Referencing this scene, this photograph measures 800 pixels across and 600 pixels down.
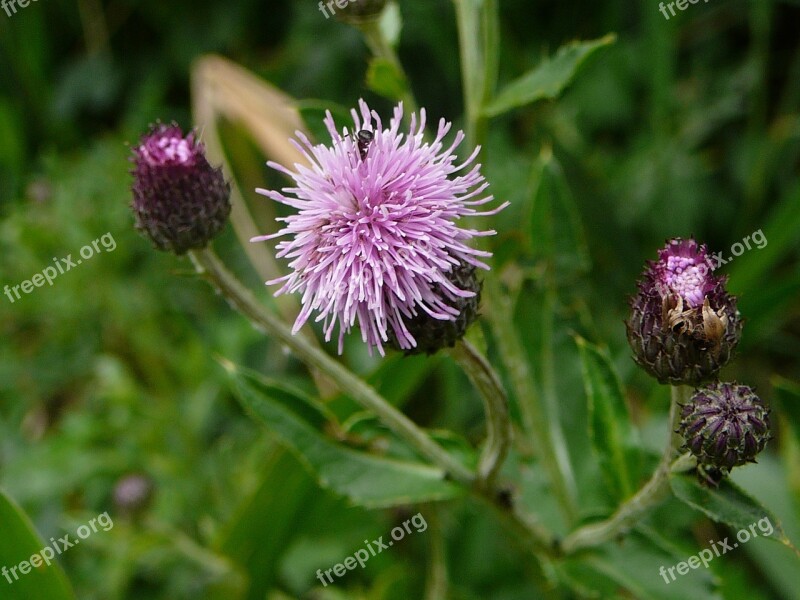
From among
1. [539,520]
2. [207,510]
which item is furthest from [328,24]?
[539,520]

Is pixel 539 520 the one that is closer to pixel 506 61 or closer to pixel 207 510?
pixel 207 510

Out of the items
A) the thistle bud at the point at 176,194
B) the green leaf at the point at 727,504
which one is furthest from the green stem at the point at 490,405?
the thistle bud at the point at 176,194

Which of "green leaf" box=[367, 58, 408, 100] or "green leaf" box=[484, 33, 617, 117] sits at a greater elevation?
"green leaf" box=[367, 58, 408, 100]
